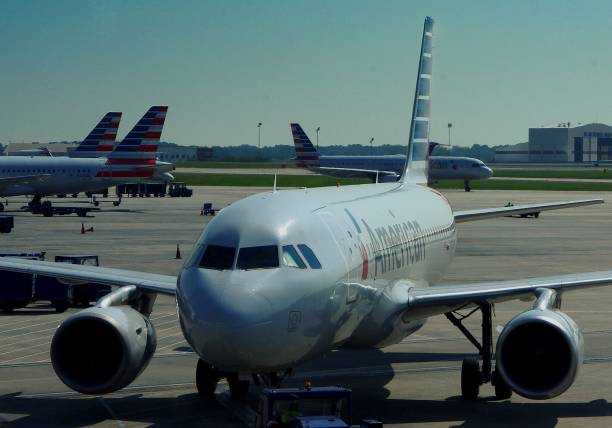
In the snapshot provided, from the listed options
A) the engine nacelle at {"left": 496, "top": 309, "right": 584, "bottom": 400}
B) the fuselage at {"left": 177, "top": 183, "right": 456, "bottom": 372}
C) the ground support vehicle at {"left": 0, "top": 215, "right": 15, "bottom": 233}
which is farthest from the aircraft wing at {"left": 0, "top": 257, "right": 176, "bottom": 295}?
the ground support vehicle at {"left": 0, "top": 215, "right": 15, "bottom": 233}

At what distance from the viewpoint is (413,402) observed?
22.1 m

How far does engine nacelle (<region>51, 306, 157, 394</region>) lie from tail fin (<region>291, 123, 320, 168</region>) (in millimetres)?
124814

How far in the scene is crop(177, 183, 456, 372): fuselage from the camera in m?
16.6

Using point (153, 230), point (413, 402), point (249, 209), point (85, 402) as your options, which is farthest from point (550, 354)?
point (153, 230)

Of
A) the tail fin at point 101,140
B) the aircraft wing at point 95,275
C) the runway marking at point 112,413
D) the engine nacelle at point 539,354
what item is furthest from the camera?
the tail fin at point 101,140

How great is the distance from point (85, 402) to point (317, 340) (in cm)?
656

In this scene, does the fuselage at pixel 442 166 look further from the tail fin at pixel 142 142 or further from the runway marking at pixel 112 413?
the runway marking at pixel 112 413

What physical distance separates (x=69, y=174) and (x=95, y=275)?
252ft

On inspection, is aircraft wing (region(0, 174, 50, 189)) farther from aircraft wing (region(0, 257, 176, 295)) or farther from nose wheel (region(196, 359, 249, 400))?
nose wheel (region(196, 359, 249, 400))

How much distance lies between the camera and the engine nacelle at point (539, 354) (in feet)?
61.6

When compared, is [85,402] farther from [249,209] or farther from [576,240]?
[576,240]

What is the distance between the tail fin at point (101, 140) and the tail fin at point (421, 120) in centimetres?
7912

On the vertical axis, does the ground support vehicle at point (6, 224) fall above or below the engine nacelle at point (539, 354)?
below

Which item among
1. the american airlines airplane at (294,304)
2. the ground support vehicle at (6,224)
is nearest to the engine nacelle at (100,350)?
the american airlines airplane at (294,304)
